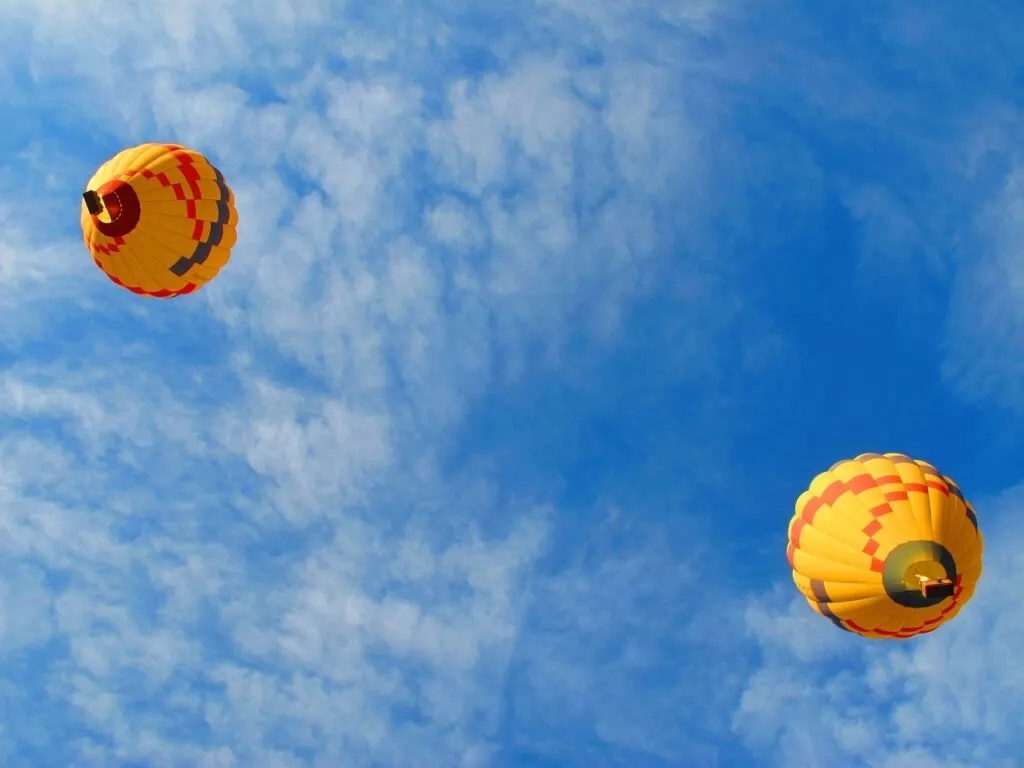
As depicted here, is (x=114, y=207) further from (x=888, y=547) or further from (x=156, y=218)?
(x=888, y=547)

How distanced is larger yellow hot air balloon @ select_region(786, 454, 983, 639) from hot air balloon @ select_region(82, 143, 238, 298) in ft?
59.2

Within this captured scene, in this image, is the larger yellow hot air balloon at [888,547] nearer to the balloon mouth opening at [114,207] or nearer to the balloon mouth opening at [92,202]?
the balloon mouth opening at [114,207]

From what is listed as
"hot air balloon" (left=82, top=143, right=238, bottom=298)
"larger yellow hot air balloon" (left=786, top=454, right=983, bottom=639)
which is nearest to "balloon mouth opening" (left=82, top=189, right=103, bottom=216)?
"hot air balloon" (left=82, top=143, right=238, bottom=298)

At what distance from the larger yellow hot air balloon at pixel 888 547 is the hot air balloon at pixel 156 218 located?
18032 mm

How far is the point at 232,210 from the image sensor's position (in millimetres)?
26250

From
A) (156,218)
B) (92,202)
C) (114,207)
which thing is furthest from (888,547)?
(92,202)

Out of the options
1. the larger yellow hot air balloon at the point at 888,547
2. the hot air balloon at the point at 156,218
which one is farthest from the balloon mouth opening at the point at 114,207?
the larger yellow hot air balloon at the point at 888,547

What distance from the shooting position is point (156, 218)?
2427 centimetres

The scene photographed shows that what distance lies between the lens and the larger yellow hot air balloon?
21.5 metres

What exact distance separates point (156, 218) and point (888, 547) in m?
20.4

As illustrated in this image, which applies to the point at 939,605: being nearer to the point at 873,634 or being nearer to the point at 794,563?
the point at 873,634

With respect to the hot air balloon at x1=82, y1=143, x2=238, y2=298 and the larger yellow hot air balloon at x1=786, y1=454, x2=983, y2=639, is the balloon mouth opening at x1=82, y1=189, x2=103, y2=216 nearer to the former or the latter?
the hot air balloon at x1=82, y1=143, x2=238, y2=298

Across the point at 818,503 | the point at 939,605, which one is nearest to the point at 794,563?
the point at 818,503

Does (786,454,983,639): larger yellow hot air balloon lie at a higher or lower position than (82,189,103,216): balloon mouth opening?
lower
